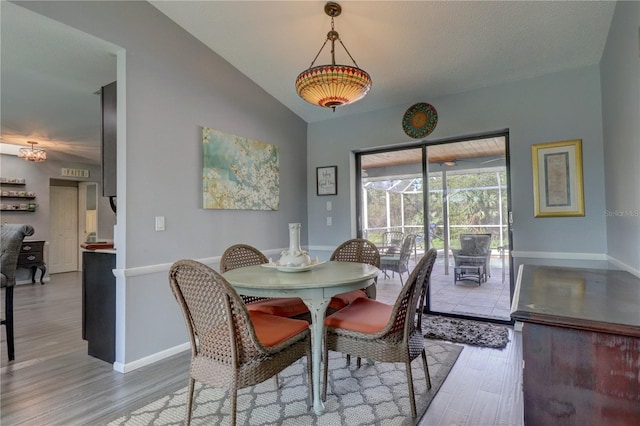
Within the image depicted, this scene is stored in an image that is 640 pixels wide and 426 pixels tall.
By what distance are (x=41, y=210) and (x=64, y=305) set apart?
3.15m

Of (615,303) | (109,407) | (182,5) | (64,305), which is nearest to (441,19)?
(182,5)

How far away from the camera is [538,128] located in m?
3.15

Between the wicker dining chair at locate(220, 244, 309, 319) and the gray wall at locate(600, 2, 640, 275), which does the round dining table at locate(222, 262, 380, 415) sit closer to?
the wicker dining chair at locate(220, 244, 309, 319)

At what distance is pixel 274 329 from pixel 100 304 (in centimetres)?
182

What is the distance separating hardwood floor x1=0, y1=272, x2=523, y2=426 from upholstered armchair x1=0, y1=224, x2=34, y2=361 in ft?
0.88

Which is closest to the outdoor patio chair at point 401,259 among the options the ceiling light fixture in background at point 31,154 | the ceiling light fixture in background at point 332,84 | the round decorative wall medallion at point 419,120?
the round decorative wall medallion at point 419,120

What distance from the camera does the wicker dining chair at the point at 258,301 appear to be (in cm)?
243

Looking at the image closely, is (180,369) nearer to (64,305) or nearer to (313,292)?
(313,292)

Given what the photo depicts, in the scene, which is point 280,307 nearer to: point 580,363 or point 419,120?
point 580,363

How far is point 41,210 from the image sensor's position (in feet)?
21.4

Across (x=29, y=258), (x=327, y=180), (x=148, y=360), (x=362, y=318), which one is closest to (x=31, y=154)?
(x=29, y=258)

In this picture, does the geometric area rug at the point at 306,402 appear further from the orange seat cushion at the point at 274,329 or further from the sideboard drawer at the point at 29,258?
the sideboard drawer at the point at 29,258

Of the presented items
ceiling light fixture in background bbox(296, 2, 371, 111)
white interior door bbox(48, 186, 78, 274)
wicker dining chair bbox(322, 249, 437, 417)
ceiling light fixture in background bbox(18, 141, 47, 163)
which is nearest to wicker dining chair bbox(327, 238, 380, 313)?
wicker dining chair bbox(322, 249, 437, 417)

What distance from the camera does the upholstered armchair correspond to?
266 cm
